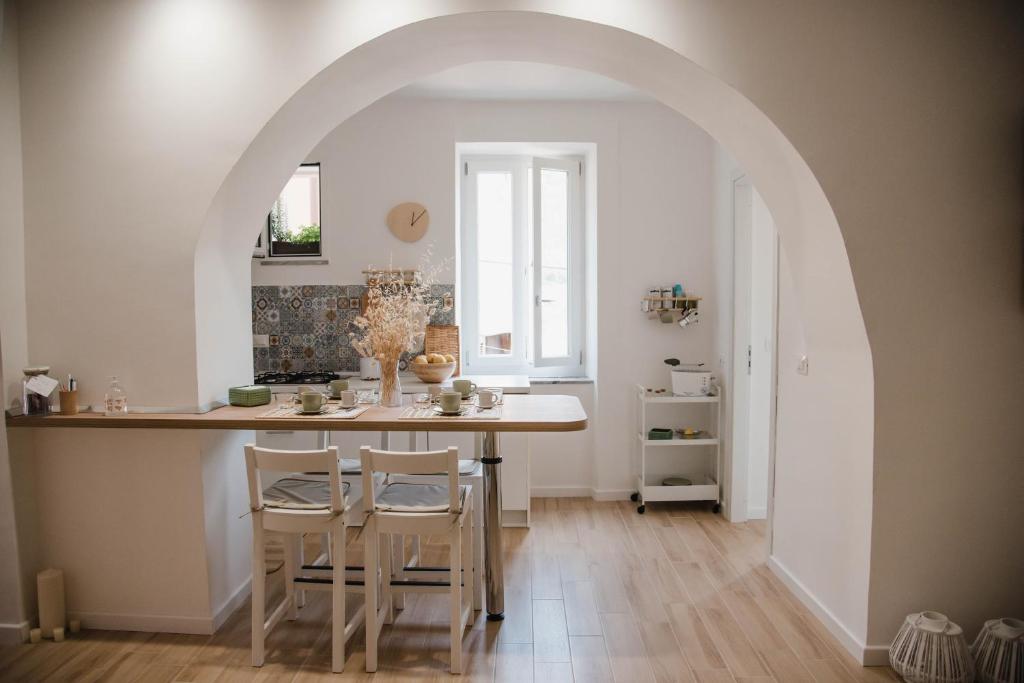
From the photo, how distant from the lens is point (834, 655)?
277 cm

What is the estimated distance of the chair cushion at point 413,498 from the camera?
2.67 meters

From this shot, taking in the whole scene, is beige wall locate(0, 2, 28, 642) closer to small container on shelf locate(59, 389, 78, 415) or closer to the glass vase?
small container on shelf locate(59, 389, 78, 415)

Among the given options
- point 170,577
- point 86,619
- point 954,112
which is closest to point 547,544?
point 170,577

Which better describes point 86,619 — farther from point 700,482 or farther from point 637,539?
point 700,482

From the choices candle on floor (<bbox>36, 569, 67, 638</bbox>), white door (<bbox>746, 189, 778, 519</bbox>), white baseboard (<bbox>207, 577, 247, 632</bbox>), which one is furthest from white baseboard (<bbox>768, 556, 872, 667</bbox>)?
candle on floor (<bbox>36, 569, 67, 638</bbox>)

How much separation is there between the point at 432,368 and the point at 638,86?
1794 mm

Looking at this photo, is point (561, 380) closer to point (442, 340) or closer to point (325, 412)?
point (442, 340)

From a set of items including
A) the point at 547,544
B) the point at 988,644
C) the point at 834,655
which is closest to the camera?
the point at 988,644

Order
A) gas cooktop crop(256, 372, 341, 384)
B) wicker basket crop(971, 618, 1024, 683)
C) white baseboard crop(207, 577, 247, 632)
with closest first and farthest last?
wicker basket crop(971, 618, 1024, 683) < white baseboard crop(207, 577, 247, 632) < gas cooktop crop(256, 372, 341, 384)

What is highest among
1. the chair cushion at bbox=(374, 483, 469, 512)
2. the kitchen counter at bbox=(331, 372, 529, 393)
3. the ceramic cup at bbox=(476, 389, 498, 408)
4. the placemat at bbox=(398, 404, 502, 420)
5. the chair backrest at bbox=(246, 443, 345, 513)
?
the ceramic cup at bbox=(476, 389, 498, 408)

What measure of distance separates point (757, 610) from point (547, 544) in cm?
126

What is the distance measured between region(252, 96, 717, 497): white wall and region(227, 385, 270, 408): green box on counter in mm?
1862

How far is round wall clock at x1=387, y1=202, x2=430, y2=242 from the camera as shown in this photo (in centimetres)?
480

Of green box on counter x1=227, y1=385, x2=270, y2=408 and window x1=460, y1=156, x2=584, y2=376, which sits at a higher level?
window x1=460, y1=156, x2=584, y2=376
